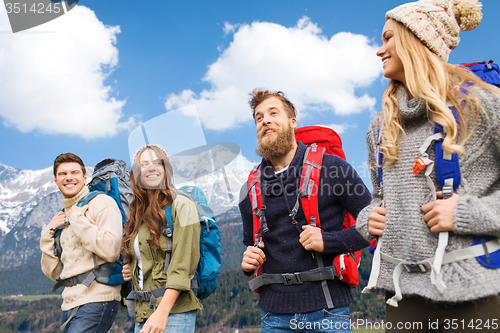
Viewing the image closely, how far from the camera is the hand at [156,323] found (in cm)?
349

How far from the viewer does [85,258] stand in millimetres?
4992

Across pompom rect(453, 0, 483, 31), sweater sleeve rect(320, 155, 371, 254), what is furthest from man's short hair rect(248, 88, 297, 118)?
pompom rect(453, 0, 483, 31)

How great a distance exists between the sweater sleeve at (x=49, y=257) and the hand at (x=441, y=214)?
17.7 ft

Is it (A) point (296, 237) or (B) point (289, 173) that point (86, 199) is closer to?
(B) point (289, 173)

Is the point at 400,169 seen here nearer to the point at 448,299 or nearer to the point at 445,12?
the point at 448,299

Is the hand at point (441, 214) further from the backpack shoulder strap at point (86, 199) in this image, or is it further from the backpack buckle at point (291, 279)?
the backpack shoulder strap at point (86, 199)

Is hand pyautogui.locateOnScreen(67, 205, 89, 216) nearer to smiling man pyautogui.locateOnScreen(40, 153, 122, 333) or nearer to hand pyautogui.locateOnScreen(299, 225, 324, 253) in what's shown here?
smiling man pyautogui.locateOnScreen(40, 153, 122, 333)

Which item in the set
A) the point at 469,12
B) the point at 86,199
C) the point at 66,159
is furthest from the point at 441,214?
the point at 66,159

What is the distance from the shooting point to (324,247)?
319cm

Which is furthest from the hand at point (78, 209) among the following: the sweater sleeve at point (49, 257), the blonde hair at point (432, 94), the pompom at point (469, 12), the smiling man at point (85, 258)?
the pompom at point (469, 12)

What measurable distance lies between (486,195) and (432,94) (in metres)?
0.71

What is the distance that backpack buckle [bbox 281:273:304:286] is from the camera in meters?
3.25

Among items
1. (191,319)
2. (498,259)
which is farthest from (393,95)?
(191,319)

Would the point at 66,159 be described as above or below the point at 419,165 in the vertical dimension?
above
